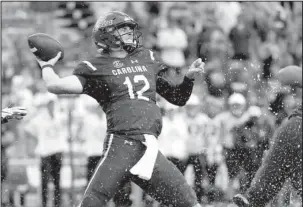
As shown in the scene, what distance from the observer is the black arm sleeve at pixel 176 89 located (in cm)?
610

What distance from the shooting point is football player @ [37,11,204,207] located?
5.53m

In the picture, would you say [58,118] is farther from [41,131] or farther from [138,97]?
[138,97]

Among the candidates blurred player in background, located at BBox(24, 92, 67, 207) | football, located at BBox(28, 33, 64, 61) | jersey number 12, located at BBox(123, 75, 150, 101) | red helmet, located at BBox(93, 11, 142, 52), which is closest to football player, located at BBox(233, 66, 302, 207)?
jersey number 12, located at BBox(123, 75, 150, 101)

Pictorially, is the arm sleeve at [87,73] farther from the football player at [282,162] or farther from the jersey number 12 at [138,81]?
the football player at [282,162]

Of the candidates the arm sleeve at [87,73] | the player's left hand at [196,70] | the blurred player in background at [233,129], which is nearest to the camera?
the arm sleeve at [87,73]

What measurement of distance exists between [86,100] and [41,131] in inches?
29.6

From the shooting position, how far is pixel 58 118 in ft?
33.8

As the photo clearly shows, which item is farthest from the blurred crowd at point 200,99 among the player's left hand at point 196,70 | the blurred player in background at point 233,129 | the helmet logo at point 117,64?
the helmet logo at point 117,64

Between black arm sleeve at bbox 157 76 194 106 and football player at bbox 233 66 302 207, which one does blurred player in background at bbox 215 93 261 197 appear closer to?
football player at bbox 233 66 302 207

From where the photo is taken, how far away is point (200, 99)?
1065 cm

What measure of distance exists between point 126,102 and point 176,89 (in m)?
0.55

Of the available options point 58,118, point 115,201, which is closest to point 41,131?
point 58,118

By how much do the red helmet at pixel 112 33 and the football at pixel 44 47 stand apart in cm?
32

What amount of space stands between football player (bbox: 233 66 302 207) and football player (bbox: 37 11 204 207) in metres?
0.75
